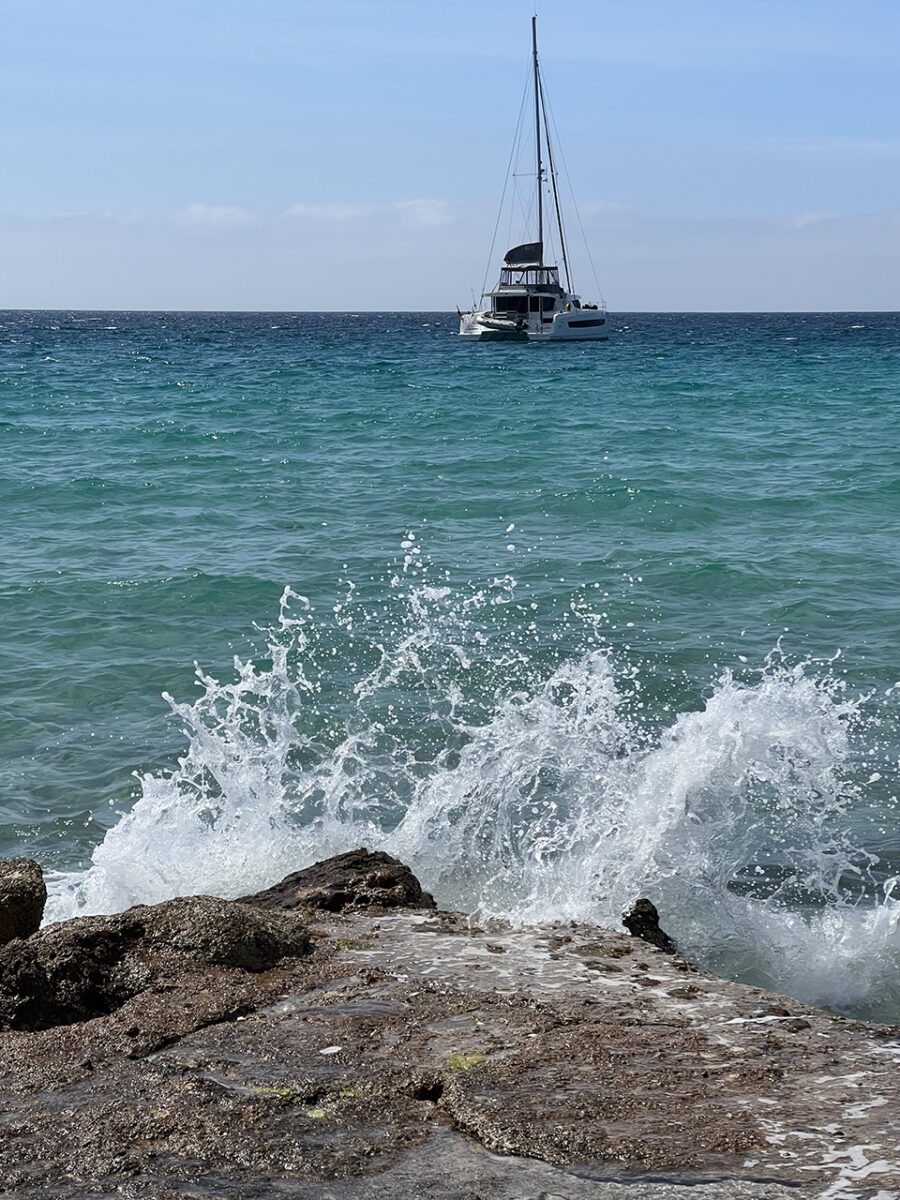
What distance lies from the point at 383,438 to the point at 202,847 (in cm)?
1545

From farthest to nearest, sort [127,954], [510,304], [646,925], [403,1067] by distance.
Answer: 1. [510,304]
2. [646,925]
3. [127,954]
4. [403,1067]

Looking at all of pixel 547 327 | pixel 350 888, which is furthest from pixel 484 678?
pixel 547 327

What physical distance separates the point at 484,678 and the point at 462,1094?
18.0 feet

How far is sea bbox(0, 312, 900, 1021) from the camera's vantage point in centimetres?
563

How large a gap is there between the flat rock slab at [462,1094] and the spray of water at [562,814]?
1254mm

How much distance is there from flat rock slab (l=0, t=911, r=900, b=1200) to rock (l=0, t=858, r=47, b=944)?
86cm

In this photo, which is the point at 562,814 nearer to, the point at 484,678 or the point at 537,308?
the point at 484,678

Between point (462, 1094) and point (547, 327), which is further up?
point (547, 327)

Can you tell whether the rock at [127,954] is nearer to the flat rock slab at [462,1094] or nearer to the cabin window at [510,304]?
the flat rock slab at [462,1094]

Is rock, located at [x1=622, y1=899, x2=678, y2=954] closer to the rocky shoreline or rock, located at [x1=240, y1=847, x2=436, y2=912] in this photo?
the rocky shoreline

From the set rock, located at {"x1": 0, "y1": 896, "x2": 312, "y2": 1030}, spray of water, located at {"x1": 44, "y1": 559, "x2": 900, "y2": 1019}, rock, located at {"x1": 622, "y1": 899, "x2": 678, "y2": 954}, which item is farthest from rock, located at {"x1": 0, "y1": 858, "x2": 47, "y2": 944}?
rock, located at {"x1": 622, "y1": 899, "x2": 678, "y2": 954}

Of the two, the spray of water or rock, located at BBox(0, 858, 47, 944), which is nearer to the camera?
rock, located at BBox(0, 858, 47, 944)

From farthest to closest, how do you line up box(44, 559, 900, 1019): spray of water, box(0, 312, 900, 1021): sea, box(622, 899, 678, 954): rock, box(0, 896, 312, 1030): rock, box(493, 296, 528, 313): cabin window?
box(493, 296, 528, 313): cabin window < box(0, 312, 900, 1021): sea < box(44, 559, 900, 1019): spray of water < box(622, 899, 678, 954): rock < box(0, 896, 312, 1030): rock

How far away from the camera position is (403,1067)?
313cm
